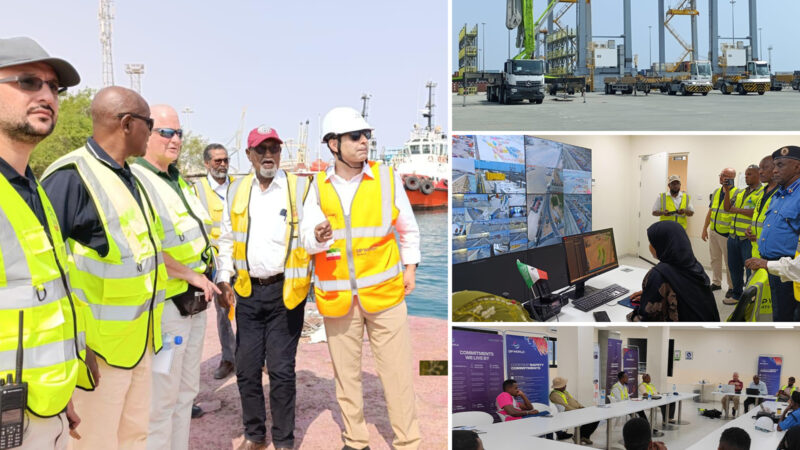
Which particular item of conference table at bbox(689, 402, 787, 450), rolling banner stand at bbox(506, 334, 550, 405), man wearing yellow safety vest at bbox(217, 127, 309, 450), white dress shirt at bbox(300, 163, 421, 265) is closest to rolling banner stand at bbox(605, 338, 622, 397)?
rolling banner stand at bbox(506, 334, 550, 405)

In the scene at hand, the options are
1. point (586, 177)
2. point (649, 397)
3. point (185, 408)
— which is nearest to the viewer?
point (185, 408)

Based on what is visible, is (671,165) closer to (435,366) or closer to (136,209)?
(435,366)

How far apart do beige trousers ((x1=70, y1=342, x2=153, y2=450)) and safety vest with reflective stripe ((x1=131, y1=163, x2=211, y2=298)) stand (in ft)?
1.51

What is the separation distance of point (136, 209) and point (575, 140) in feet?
6.45

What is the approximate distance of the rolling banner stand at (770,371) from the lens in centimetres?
382

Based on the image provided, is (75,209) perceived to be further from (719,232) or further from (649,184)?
(719,232)

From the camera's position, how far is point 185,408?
101 inches

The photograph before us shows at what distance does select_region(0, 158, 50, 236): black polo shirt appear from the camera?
136 cm

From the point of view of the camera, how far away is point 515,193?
2973 mm

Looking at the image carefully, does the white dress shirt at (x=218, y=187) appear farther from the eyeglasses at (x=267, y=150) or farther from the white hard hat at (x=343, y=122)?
the white hard hat at (x=343, y=122)

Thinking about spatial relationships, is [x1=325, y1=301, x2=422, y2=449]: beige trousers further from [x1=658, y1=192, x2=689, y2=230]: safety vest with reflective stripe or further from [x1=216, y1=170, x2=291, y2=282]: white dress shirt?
[x1=658, y1=192, x2=689, y2=230]: safety vest with reflective stripe

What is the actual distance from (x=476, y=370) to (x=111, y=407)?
1.95 m

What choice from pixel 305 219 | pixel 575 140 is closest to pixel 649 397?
pixel 575 140

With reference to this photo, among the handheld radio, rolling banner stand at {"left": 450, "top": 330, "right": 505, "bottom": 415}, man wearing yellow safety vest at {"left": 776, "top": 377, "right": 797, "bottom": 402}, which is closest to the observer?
the handheld radio
